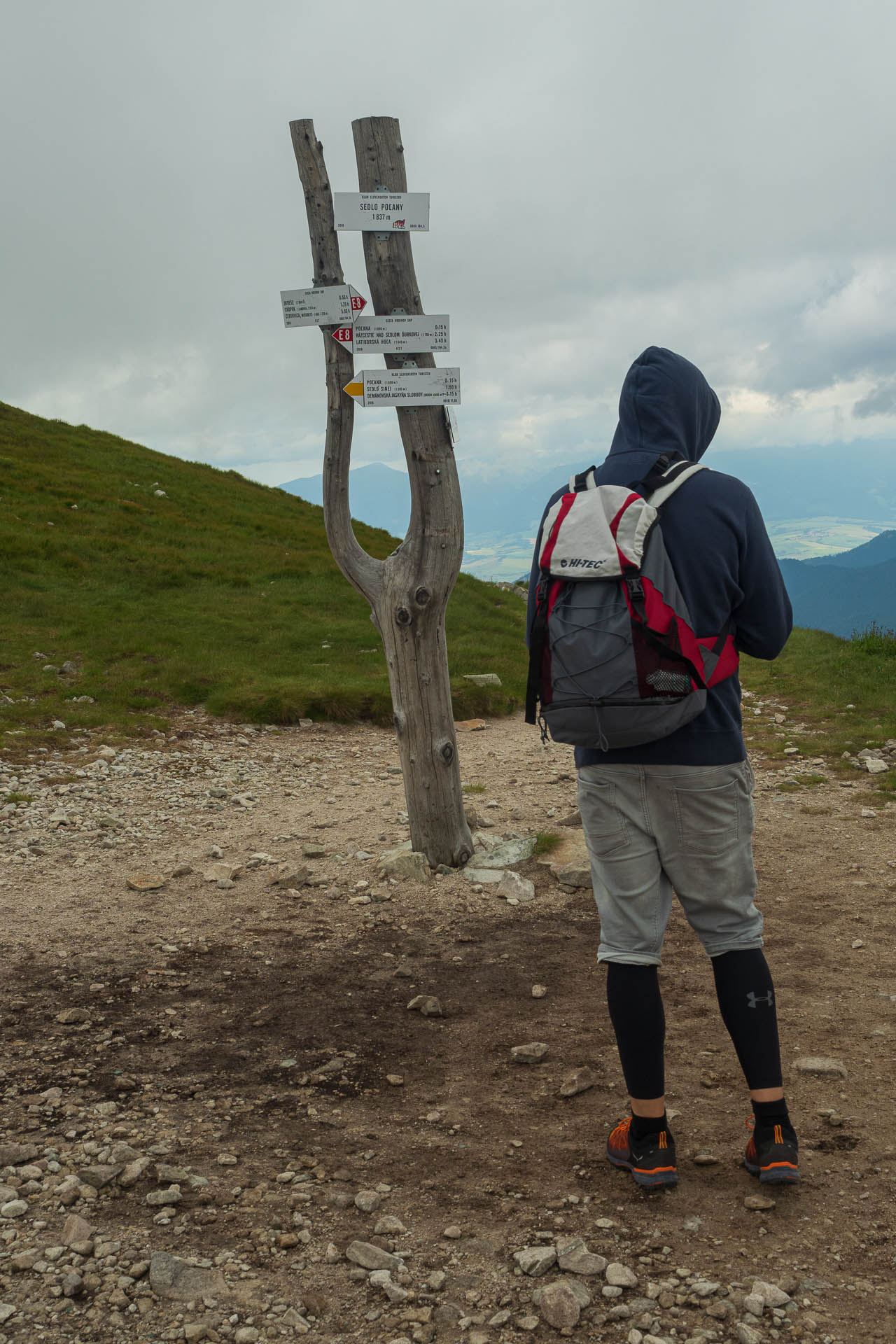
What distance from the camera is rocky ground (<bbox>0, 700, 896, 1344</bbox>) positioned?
9.06 ft

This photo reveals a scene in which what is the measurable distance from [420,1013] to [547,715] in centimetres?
233

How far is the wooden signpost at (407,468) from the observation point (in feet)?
21.1

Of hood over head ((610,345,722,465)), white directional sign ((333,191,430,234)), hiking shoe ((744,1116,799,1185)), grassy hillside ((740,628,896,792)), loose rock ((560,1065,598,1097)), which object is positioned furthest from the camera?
grassy hillside ((740,628,896,792))

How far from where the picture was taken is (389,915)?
636 centimetres

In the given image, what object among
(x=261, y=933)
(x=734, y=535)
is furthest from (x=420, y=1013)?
(x=734, y=535)

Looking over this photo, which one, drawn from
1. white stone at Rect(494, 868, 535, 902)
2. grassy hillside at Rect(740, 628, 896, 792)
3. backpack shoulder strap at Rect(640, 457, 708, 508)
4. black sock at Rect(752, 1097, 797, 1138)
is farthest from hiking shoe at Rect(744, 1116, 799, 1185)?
grassy hillside at Rect(740, 628, 896, 792)

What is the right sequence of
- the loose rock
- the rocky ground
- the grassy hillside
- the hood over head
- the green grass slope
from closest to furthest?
the rocky ground → the hood over head → the loose rock → the grassy hillside → the green grass slope

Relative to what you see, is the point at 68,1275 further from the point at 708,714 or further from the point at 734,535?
the point at 734,535

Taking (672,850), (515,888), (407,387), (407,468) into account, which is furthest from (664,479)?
(515,888)

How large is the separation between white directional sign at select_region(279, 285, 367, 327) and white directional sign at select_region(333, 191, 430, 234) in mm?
417

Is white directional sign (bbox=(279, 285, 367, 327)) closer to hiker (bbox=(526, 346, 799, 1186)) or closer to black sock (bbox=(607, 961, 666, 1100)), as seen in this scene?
hiker (bbox=(526, 346, 799, 1186))

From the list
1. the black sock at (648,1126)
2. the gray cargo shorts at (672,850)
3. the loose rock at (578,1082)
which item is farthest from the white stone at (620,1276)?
the loose rock at (578,1082)

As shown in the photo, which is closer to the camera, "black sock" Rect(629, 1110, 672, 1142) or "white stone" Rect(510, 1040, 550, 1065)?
"black sock" Rect(629, 1110, 672, 1142)

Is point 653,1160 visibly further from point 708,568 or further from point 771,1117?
point 708,568
